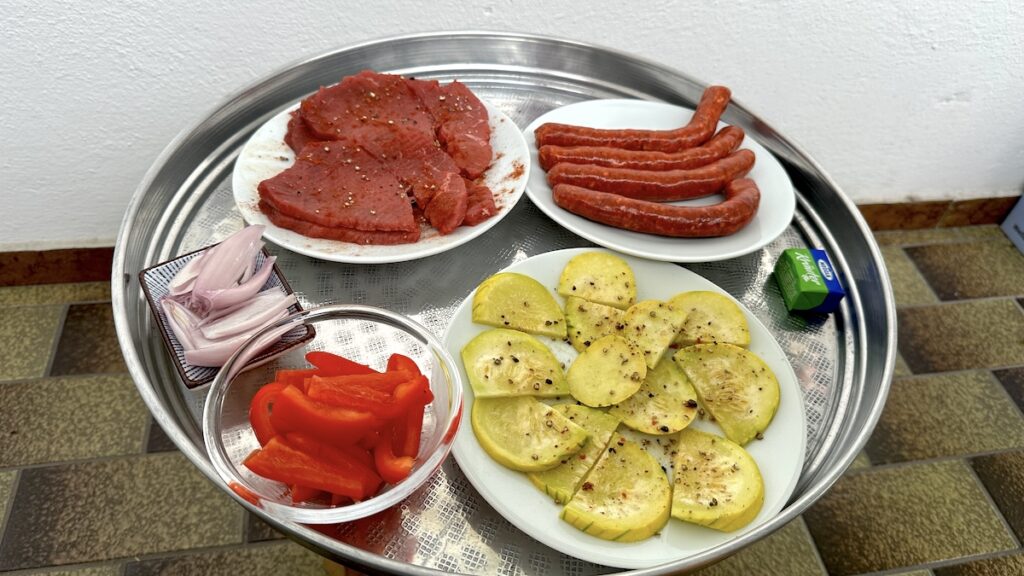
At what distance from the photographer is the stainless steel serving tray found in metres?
1.17

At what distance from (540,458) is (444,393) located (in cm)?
20

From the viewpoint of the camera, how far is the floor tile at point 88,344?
258 cm

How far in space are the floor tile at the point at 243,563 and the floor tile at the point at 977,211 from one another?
3.25 m

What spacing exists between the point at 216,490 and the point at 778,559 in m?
1.85

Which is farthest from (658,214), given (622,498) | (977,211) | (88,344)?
(977,211)

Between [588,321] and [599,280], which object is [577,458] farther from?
[599,280]

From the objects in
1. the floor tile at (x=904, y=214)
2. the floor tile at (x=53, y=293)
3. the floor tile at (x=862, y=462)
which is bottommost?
the floor tile at (x=862, y=462)

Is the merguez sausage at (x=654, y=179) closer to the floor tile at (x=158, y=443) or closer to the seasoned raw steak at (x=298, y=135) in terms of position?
the seasoned raw steak at (x=298, y=135)

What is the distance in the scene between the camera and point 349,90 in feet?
5.67

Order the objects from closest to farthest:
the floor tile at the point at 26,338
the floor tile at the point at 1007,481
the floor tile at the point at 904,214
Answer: the floor tile at the point at 1007,481 < the floor tile at the point at 26,338 < the floor tile at the point at 904,214

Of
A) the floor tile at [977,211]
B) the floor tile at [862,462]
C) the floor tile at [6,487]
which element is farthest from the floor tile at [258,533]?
the floor tile at [977,211]

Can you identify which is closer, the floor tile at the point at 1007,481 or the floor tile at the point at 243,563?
the floor tile at the point at 243,563

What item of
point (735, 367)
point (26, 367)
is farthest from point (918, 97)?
point (26, 367)

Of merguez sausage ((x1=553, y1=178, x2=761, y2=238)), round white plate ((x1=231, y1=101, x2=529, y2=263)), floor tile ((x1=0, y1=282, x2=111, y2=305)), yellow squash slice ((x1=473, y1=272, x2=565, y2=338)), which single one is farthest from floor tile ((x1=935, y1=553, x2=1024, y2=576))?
floor tile ((x1=0, y1=282, x2=111, y2=305))
